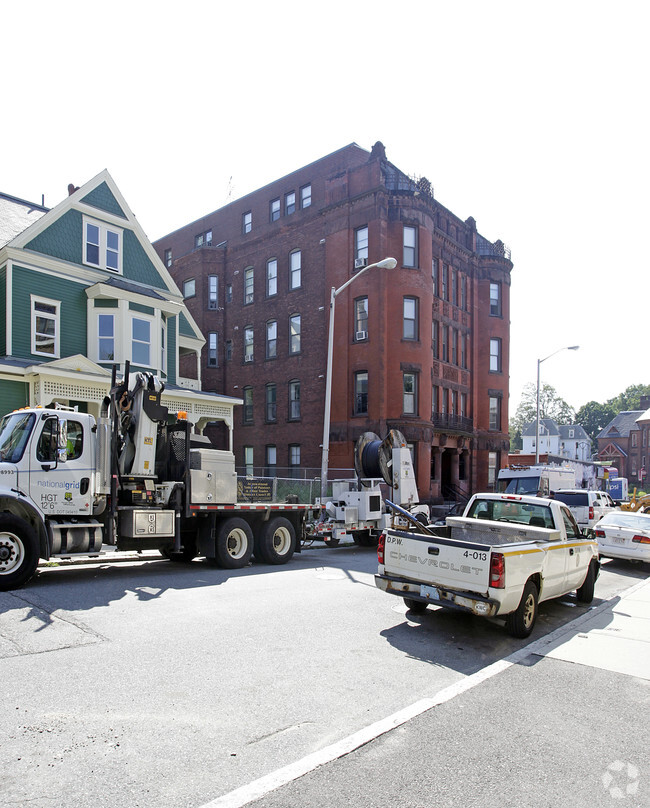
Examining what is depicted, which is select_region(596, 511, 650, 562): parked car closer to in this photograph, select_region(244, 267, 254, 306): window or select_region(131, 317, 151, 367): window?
select_region(131, 317, 151, 367): window

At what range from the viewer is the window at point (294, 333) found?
110 ft

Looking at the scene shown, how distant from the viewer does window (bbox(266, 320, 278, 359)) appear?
34656 millimetres

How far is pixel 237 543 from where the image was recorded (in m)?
13.0

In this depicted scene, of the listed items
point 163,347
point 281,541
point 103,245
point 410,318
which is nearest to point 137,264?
point 103,245

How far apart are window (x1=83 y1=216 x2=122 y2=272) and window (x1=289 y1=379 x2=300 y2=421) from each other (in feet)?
41.0

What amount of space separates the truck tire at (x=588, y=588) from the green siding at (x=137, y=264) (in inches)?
772

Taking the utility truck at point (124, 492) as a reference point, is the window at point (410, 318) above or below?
above

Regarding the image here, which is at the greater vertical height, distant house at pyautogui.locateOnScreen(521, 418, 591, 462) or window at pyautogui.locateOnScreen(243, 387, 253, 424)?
window at pyautogui.locateOnScreen(243, 387, 253, 424)

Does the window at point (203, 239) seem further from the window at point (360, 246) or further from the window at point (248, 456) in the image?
the window at point (248, 456)

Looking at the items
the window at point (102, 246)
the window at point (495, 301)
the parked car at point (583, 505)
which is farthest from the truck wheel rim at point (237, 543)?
the window at point (495, 301)

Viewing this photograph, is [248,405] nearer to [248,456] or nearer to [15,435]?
[248,456]

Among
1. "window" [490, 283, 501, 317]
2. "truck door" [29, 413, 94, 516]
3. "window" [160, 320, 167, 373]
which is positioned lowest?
"truck door" [29, 413, 94, 516]

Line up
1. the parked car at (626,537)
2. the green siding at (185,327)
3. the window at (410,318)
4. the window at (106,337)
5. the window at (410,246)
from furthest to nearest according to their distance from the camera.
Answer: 1. the window at (410,246)
2. the window at (410,318)
3. the green siding at (185,327)
4. the window at (106,337)
5. the parked car at (626,537)

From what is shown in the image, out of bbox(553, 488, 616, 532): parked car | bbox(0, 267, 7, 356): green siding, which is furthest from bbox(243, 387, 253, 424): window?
bbox(553, 488, 616, 532): parked car
